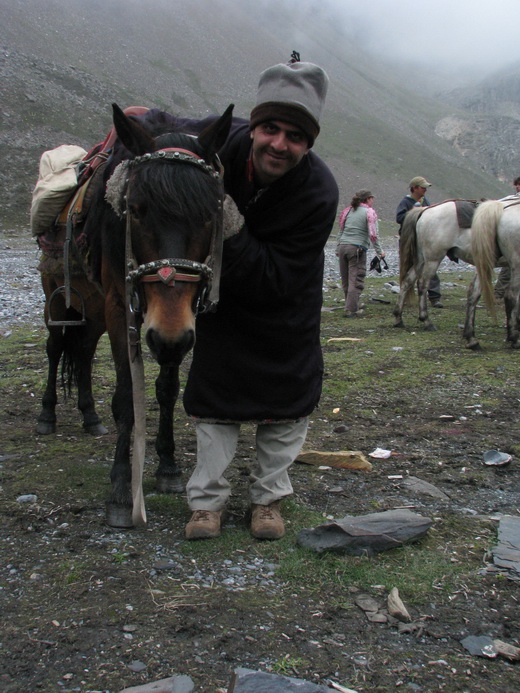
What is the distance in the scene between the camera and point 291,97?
9.05ft

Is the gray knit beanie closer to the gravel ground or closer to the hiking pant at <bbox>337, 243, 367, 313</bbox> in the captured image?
the gravel ground

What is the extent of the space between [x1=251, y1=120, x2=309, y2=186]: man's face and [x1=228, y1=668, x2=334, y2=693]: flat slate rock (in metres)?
1.97

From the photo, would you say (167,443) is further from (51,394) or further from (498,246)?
(498,246)

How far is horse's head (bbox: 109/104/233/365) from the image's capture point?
→ 8.25ft

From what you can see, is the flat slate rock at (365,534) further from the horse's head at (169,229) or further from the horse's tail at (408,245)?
the horse's tail at (408,245)

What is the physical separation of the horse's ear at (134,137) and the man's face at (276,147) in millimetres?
462

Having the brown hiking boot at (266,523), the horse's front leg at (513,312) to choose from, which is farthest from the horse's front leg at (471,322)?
the brown hiking boot at (266,523)

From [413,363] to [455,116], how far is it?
389 feet

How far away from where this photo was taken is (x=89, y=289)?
4367 millimetres

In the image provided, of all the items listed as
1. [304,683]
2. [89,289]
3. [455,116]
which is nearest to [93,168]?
[89,289]

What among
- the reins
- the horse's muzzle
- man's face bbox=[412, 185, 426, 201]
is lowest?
the horse's muzzle

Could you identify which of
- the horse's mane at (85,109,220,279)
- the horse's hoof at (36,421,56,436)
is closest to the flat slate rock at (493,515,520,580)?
the horse's mane at (85,109,220,279)

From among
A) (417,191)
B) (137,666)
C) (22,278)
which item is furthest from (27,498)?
(22,278)

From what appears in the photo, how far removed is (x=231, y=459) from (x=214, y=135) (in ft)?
5.00
